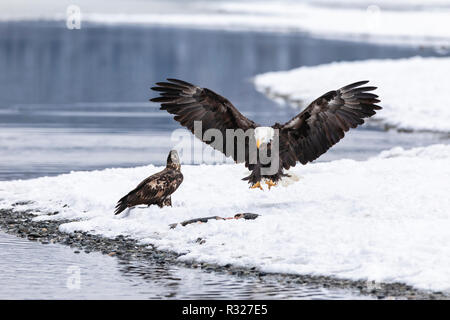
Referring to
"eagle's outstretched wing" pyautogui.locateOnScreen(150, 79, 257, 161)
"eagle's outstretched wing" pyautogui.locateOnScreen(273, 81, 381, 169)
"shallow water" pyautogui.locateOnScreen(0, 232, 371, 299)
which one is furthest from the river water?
"eagle's outstretched wing" pyautogui.locateOnScreen(273, 81, 381, 169)

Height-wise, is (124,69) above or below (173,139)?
above

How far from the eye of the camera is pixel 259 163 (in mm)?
14391

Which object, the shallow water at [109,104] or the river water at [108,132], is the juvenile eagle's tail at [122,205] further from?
the shallow water at [109,104]

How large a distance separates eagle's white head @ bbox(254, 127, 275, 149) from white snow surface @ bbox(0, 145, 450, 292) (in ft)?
3.25

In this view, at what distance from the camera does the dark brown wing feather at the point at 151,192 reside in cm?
1430

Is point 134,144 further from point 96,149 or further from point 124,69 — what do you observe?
point 124,69

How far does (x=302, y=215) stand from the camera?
13695 mm

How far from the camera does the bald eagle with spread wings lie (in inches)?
563

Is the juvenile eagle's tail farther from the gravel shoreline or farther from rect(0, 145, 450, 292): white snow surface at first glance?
the gravel shoreline

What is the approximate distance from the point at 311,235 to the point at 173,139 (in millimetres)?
15647

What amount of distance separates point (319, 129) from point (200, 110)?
174 cm

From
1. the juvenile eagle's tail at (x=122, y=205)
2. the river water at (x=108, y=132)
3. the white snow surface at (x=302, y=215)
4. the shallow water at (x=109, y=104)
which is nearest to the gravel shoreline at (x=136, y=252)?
the white snow surface at (x=302, y=215)

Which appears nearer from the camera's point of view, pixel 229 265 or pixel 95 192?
pixel 229 265
